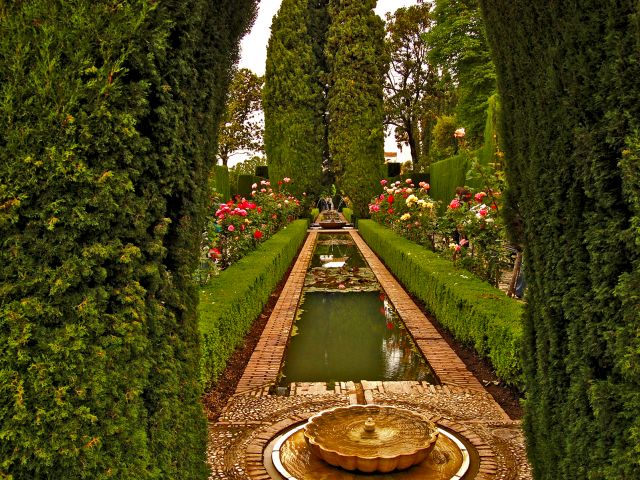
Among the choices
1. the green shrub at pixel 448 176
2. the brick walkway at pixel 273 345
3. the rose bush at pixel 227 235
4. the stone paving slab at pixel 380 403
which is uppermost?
the green shrub at pixel 448 176

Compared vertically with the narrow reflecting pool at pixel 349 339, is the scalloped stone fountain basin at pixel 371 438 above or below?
above

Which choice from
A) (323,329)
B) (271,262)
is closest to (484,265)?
(323,329)

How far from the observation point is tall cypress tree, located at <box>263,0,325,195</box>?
2209cm

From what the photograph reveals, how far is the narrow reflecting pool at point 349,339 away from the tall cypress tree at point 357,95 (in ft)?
43.1

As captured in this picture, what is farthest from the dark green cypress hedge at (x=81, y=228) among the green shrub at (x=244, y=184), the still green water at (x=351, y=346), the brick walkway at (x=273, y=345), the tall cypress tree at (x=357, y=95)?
the green shrub at (x=244, y=184)

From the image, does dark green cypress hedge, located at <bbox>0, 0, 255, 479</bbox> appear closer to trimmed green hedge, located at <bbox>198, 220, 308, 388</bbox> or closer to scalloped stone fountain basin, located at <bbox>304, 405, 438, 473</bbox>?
scalloped stone fountain basin, located at <bbox>304, 405, 438, 473</bbox>

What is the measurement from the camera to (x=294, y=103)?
22531mm

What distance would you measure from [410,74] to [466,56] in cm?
785

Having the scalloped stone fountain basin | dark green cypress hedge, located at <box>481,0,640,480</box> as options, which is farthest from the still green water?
dark green cypress hedge, located at <box>481,0,640,480</box>

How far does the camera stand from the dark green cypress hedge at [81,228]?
4.92 ft

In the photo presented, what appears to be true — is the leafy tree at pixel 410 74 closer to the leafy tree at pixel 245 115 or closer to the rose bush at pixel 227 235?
the leafy tree at pixel 245 115

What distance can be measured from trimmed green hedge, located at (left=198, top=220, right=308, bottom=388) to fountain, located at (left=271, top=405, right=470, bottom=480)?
3.33ft

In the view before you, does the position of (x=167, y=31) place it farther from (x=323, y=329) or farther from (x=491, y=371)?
(x=323, y=329)

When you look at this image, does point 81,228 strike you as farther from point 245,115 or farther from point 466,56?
point 245,115
